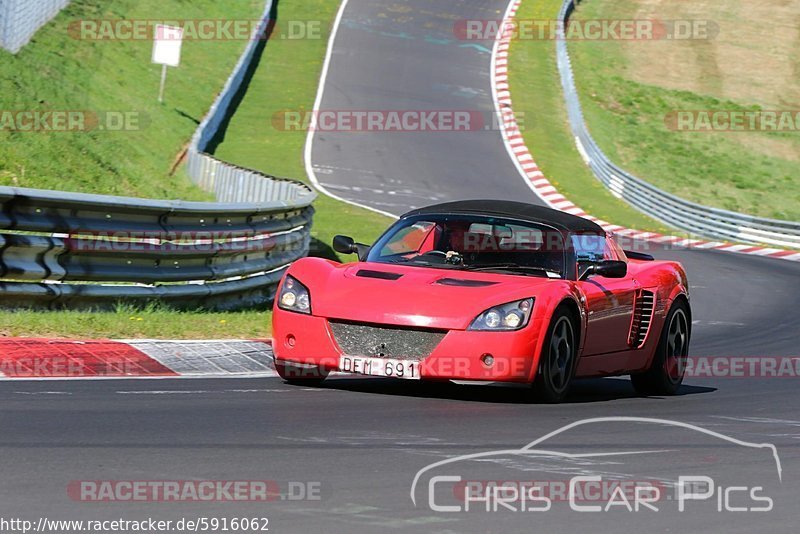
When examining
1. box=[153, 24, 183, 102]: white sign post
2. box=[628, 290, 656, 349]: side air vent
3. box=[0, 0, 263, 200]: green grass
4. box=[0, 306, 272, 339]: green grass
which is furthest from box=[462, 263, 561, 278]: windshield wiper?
box=[153, 24, 183, 102]: white sign post

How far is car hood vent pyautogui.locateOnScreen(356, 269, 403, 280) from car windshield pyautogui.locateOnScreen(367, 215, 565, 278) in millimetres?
460

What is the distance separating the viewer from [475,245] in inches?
380

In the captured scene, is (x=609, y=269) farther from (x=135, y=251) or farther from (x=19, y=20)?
(x=19, y=20)

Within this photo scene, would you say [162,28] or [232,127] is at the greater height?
[162,28]

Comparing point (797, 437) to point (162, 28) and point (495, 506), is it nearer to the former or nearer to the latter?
point (495, 506)

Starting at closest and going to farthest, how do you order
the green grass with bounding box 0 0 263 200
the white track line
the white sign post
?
the green grass with bounding box 0 0 263 200
the white track line
the white sign post

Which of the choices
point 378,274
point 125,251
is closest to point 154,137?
point 125,251

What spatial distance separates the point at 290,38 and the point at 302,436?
4077 centimetres

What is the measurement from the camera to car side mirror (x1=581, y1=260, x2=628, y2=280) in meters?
9.41

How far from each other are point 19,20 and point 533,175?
524 inches

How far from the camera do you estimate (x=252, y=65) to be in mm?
42875

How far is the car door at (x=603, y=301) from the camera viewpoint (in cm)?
943

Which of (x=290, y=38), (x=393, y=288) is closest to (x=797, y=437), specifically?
(x=393, y=288)

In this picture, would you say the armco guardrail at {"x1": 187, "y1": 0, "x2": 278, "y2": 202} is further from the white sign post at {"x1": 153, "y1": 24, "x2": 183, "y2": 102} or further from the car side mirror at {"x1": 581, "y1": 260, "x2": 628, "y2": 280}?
the car side mirror at {"x1": 581, "y1": 260, "x2": 628, "y2": 280}
